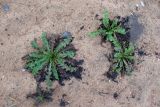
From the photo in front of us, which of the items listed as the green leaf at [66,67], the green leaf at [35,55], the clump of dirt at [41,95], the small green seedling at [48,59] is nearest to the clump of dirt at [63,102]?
the clump of dirt at [41,95]

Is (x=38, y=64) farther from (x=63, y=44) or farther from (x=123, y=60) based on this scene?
(x=123, y=60)

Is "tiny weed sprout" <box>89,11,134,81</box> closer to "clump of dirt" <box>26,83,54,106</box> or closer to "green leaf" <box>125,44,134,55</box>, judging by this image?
"green leaf" <box>125,44,134,55</box>

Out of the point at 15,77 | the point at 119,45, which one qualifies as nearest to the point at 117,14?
the point at 119,45

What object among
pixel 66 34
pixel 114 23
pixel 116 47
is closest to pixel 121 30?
pixel 114 23

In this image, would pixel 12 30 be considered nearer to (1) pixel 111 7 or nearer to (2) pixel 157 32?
(1) pixel 111 7

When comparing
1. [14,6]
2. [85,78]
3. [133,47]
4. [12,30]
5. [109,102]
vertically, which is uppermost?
[14,6]

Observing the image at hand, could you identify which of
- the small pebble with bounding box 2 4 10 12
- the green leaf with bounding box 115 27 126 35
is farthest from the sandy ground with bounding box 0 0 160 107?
the green leaf with bounding box 115 27 126 35

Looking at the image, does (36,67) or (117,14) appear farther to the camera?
(117,14)
